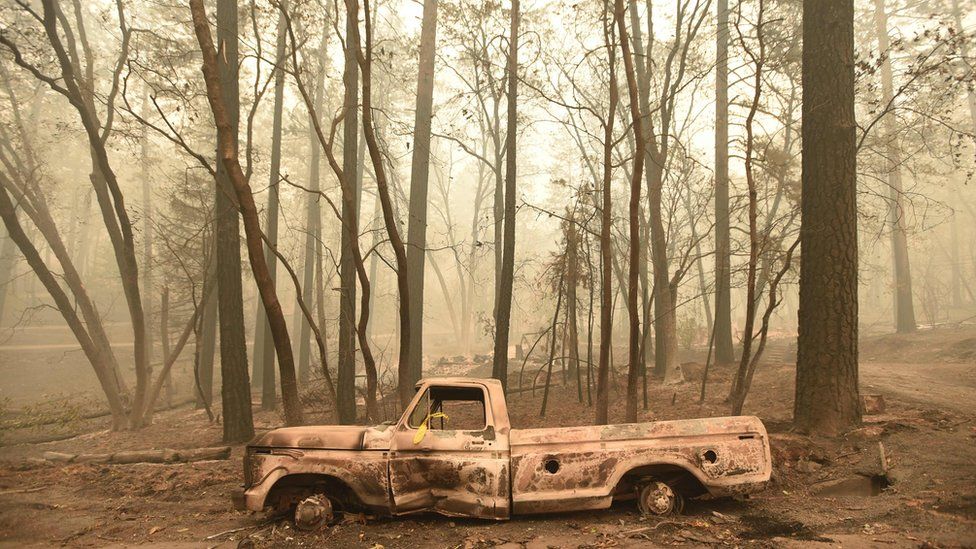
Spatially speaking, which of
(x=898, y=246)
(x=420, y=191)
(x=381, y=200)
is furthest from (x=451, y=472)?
(x=898, y=246)

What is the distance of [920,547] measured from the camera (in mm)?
4094

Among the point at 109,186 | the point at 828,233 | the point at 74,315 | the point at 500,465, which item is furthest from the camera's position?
the point at 74,315

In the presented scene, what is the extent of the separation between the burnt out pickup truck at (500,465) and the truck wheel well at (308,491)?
0.07ft

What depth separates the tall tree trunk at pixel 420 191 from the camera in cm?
1373

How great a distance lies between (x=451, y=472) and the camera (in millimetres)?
5043

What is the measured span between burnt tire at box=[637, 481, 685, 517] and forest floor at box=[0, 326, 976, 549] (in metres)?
0.12

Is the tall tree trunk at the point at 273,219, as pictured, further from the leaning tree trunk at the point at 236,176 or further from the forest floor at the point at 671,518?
the forest floor at the point at 671,518

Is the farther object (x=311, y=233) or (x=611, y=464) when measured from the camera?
(x=311, y=233)

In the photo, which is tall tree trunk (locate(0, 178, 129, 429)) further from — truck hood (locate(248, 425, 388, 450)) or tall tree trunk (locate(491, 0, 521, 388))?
truck hood (locate(248, 425, 388, 450))

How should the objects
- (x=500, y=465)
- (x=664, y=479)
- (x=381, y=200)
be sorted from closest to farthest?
1. (x=500, y=465)
2. (x=664, y=479)
3. (x=381, y=200)

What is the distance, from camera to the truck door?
499 centimetres

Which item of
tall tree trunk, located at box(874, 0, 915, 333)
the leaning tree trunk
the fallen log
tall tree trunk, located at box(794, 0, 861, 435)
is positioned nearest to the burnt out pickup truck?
the leaning tree trunk

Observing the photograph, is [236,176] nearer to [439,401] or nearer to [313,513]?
[439,401]

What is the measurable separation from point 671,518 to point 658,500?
0.18 metres
